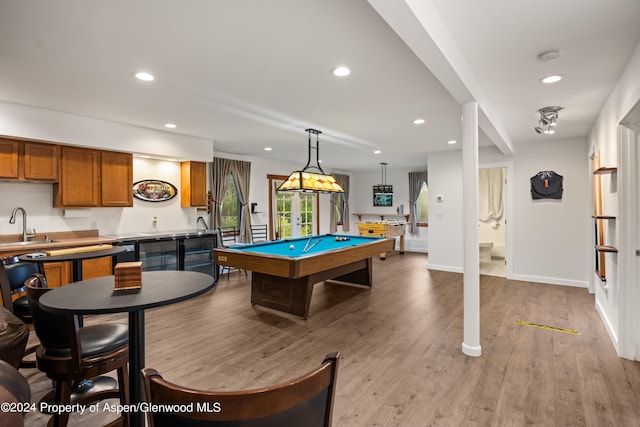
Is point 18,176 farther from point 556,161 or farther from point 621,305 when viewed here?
point 556,161

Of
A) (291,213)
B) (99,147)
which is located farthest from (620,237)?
(291,213)

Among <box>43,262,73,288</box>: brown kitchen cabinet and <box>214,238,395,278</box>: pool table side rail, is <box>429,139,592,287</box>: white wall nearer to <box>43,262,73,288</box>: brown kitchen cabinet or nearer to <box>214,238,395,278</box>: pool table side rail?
<box>214,238,395,278</box>: pool table side rail

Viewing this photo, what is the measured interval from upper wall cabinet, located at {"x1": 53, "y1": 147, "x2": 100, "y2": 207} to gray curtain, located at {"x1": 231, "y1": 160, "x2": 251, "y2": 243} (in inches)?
106

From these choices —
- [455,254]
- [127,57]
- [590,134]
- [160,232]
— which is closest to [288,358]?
[127,57]

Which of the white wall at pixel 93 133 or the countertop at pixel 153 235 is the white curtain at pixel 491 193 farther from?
the white wall at pixel 93 133

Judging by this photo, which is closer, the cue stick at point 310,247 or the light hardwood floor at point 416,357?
the light hardwood floor at point 416,357

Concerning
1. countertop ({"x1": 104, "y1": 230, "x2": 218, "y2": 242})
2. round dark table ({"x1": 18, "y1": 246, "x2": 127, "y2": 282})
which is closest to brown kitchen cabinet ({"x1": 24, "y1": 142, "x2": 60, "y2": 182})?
countertop ({"x1": 104, "y1": 230, "x2": 218, "y2": 242})

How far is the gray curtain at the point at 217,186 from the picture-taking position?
20.4 ft

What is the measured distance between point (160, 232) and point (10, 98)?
2520mm

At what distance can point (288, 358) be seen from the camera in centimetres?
285

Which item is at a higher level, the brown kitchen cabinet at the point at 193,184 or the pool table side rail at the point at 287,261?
the brown kitchen cabinet at the point at 193,184

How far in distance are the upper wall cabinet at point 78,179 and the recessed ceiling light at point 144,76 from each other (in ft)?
6.97

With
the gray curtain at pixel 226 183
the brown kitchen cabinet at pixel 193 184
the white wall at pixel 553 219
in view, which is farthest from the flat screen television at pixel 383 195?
the brown kitchen cabinet at pixel 193 184

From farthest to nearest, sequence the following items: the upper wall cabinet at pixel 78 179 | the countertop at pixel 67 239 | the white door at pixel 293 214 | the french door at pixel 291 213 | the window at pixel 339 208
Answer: the window at pixel 339 208
the white door at pixel 293 214
the french door at pixel 291 213
the upper wall cabinet at pixel 78 179
the countertop at pixel 67 239
